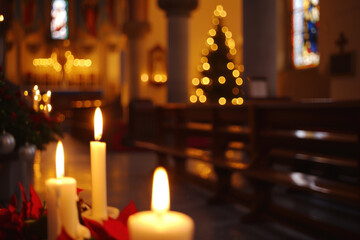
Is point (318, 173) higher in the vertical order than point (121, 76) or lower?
lower

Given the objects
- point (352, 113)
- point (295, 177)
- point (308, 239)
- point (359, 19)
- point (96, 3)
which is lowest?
point (308, 239)

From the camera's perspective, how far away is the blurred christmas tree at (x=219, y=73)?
45.9 ft

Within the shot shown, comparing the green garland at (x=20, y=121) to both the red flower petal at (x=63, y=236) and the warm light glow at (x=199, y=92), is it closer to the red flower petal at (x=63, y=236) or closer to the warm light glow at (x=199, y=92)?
the red flower petal at (x=63, y=236)

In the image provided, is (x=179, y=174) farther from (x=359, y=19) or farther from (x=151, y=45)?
(x=151, y=45)

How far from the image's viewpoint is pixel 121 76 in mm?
21016

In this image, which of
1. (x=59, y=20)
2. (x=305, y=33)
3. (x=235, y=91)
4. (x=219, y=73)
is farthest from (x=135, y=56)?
(x=59, y=20)

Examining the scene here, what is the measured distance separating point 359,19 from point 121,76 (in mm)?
13630

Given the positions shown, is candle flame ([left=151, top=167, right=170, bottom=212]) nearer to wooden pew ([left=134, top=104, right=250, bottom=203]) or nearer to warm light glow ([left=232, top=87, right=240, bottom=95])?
wooden pew ([left=134, top=104, right=250, bottom=203])

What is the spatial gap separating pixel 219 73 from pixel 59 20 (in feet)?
37.2

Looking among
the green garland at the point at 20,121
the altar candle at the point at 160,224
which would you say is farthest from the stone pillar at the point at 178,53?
the altar candle at the point at 160,224

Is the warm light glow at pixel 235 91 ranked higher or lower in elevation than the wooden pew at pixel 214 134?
higher

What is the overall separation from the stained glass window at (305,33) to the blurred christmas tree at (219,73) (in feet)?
6.90

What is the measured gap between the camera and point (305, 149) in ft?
13.5

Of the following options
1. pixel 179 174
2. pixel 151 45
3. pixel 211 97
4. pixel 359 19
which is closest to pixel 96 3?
pixel 151 45
